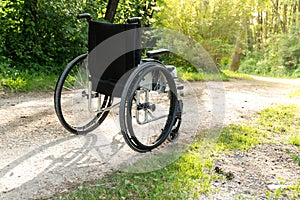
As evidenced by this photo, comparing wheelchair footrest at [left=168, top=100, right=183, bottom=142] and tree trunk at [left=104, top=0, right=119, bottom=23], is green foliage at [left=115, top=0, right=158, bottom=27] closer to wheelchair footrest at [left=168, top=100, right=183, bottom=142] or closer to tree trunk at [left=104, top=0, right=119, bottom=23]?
tree trunk at [left=104, top=0, right=119, bottom=23]

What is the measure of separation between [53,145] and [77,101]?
105cm

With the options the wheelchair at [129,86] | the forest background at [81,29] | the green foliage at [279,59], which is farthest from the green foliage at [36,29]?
the green foliage at [279,59]

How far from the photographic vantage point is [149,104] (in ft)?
11.0

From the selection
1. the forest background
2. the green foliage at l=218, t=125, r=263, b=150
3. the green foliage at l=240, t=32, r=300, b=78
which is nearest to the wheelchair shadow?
the green foliage at l=218, t=125, r=263, b=150

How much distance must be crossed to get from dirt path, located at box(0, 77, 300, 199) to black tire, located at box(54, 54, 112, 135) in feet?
0.33

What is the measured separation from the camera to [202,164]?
10.2 feet

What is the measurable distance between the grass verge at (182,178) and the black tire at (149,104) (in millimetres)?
283

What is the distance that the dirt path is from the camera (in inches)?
106

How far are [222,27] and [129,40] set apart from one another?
7053 mm

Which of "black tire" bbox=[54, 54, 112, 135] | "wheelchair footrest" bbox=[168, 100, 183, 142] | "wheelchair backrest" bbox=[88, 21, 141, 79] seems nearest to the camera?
"wheelchair backrest" bbox=[88, 21, 141, 79]

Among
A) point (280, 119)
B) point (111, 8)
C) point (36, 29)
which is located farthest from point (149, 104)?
point (111, 8)

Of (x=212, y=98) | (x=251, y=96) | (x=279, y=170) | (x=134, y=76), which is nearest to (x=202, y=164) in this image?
(x=279, y=170)

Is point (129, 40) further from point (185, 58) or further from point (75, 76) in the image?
point (185, 58)

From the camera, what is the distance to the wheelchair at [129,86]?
9.90 feet
